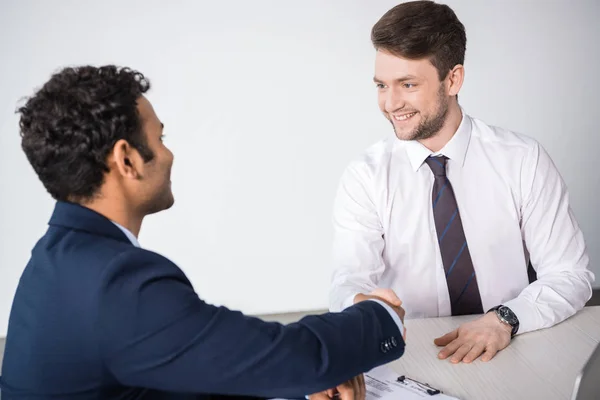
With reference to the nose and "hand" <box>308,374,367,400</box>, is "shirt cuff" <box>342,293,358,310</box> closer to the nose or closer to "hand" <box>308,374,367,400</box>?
"hand" <box>308,374,367,400</box>

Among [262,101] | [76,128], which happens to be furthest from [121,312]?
[262,101]

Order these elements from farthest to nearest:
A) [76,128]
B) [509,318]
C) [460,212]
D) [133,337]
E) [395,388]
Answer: [460,212], [509,318], [395,388], [76,128], [133,337]

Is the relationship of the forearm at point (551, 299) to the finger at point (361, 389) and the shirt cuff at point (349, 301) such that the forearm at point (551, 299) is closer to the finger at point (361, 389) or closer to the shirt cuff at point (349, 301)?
the shirt cuff at point (349, 301)

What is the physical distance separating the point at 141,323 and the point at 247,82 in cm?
308

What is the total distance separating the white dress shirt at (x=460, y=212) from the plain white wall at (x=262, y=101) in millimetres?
1861

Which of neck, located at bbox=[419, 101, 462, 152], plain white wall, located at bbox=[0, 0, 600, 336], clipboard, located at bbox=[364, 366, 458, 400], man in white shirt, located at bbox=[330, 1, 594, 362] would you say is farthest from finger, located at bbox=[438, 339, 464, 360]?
plain white wall, located at bbox=[0, 0, 600, 336]

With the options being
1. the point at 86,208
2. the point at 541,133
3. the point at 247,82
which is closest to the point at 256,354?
the point at 86,208

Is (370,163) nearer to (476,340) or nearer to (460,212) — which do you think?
(460,212)

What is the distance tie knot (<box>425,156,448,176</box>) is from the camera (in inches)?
86.1

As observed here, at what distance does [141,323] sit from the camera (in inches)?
41.7

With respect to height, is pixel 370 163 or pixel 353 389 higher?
pixel 370 163

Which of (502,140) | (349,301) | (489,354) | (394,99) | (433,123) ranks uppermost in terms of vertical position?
(394,99)

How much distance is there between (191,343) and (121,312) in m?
0.12

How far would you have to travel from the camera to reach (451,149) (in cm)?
223
